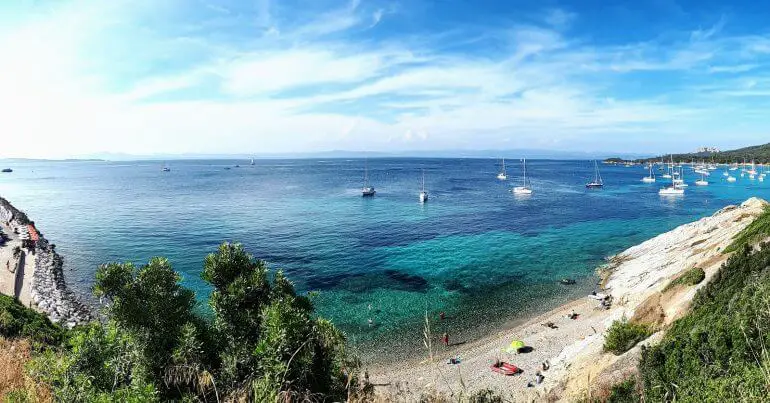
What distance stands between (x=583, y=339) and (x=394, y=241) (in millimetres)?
33204

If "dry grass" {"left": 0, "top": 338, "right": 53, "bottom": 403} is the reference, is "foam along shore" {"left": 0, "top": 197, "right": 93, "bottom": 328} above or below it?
below

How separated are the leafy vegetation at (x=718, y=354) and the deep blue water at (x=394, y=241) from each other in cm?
1970

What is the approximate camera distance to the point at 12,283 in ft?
146

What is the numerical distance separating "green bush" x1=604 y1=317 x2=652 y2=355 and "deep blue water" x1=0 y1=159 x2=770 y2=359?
13704 mm

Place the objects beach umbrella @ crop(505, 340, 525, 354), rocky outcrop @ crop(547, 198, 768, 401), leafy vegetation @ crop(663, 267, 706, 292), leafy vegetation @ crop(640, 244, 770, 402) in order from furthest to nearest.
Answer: beach umbrella @ crop(505, 340, 525, 354), leafy vegetation @ crop(663, 267, 706, 292), rocky outcrop @ crop(547, 198, 768, 401), leafy vegetation @ crop(640, 244, 770, 402)

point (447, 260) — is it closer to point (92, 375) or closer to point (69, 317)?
point (69, 317)

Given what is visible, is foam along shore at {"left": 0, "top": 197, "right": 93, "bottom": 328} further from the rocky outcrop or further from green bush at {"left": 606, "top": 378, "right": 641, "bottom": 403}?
green bush at {"left": 606, "top": 378, "right": 641, "bottom": 403}

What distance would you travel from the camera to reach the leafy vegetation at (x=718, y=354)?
329 inches

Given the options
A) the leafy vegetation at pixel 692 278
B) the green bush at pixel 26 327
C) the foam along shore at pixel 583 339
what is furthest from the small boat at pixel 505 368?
the green bush at pixel 26 327

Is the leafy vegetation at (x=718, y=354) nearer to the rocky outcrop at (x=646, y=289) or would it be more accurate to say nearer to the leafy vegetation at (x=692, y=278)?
the rocky outcrop at (x=646, y=289)

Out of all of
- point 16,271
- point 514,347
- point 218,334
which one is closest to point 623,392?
point 218,334

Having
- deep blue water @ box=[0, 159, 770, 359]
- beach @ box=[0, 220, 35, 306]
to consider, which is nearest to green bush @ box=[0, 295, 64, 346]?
deep blue water @ box=[0, 159, 770, 359]

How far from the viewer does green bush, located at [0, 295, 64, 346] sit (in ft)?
68.2

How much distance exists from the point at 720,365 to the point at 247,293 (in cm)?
1409
